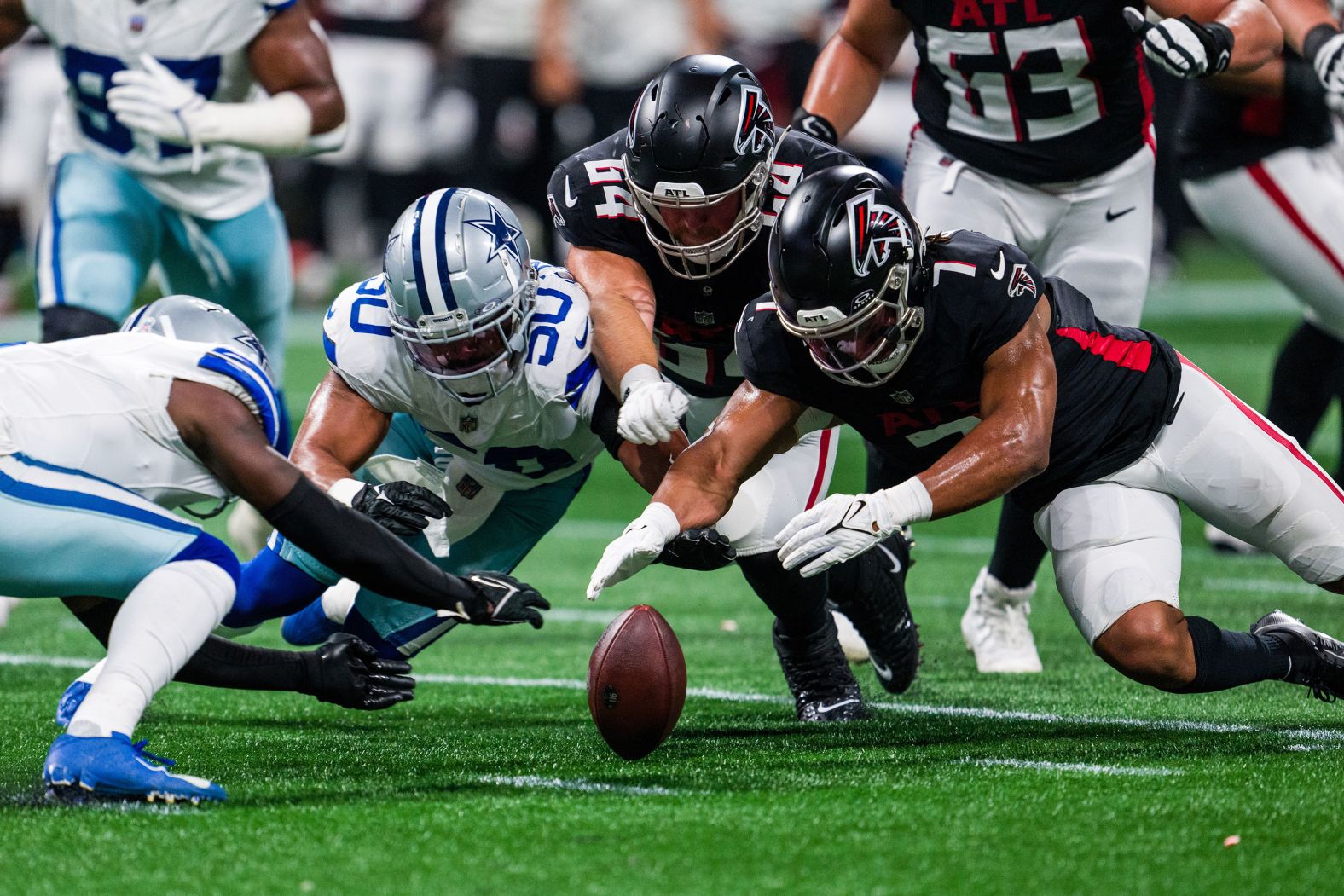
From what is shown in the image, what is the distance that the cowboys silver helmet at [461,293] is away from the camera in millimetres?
4062

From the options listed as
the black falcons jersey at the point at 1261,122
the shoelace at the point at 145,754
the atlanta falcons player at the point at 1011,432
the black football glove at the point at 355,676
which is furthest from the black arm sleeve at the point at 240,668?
the black falcons jersey at the point at 1261,122

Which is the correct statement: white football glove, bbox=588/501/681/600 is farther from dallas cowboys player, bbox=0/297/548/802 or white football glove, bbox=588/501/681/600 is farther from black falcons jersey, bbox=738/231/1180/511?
black falcons jersey, bbox=738/231/1180/511

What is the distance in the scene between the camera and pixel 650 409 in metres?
3.98

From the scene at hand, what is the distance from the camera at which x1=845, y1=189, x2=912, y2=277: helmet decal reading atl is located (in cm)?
373

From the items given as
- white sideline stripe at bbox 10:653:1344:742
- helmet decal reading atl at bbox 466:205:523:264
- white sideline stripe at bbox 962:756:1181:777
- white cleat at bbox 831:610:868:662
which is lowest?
white cleat at bbox 831:610:868:662

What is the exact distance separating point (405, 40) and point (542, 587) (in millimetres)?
9166

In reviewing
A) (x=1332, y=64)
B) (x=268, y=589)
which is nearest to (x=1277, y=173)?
(x=1332, y=64)

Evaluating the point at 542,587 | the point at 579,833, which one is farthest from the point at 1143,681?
the point at 542,587

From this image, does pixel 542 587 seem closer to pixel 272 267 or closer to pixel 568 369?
pixel 272 267

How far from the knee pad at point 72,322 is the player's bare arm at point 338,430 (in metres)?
1.50

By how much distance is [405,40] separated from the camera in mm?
15086

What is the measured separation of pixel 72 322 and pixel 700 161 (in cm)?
234

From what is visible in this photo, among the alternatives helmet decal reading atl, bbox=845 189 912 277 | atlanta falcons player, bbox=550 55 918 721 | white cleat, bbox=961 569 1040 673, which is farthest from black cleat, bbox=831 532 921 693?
helmet decal reading atl, bbox=845 189 912 277

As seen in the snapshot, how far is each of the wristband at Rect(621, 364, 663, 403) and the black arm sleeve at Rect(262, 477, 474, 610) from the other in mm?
693
